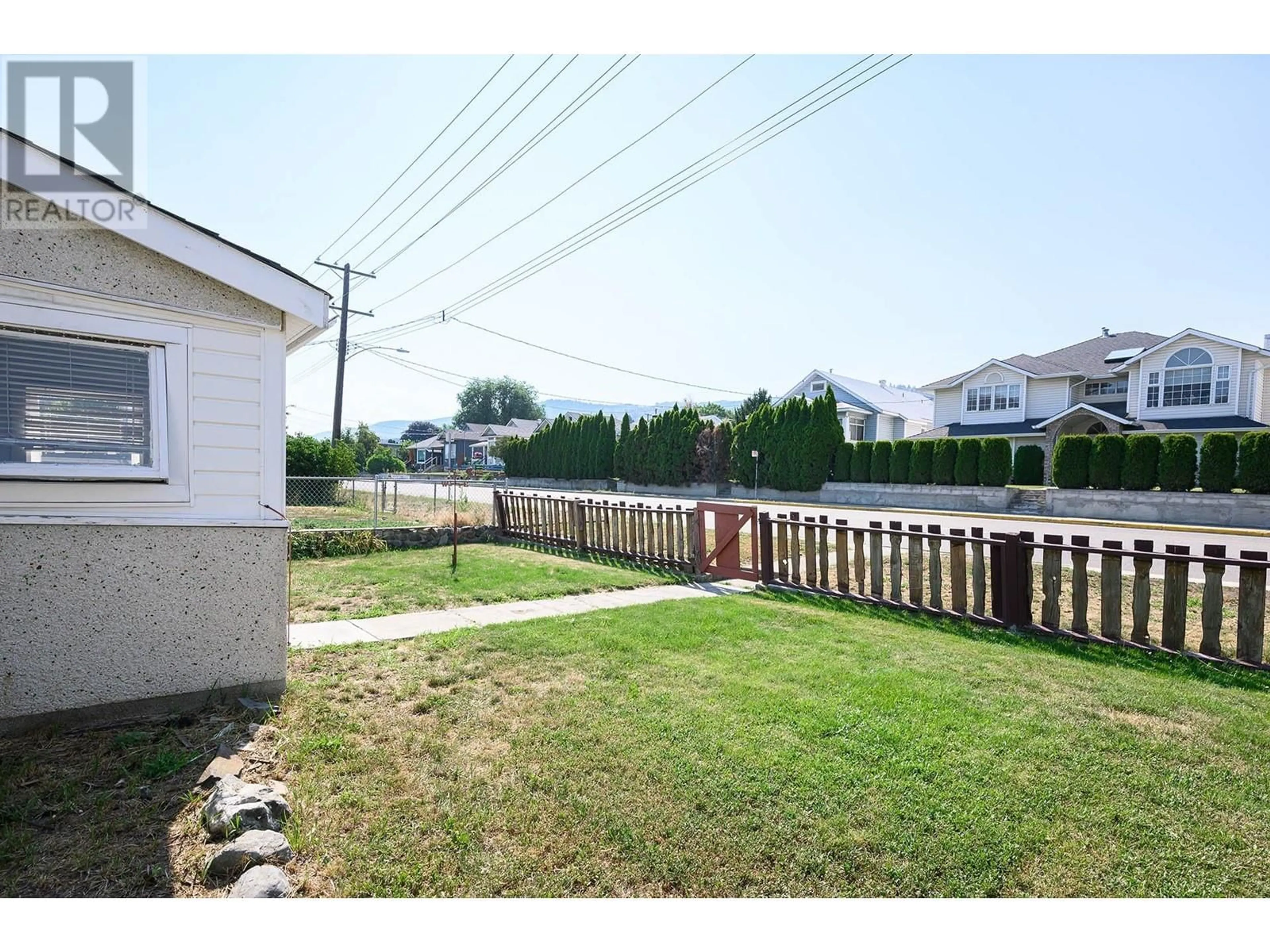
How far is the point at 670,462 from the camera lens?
32188mm

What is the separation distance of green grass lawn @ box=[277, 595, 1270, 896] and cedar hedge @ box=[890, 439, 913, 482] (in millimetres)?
19790

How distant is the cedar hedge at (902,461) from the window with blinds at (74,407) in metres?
23.5

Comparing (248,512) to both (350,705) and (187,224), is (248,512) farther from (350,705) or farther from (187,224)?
(187,224)

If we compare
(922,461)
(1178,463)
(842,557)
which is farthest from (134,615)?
(922,461)

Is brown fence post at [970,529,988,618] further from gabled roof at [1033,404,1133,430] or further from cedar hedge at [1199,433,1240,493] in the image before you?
gabled roof at [1033,404,1133,430]

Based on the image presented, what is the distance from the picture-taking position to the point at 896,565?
21.3 ft

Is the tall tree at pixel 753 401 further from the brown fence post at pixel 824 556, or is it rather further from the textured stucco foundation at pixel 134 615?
the textured stucco foundation at pixel 134 615

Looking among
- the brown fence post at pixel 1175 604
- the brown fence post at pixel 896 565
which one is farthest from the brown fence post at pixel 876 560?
→ the brown fence post at pixel 1175 604

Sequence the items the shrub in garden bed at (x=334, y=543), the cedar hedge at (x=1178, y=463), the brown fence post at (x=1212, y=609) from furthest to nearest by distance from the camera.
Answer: the cedar hedge at (x=1178, y=463) < the shrub in garden bed at (x=334, y=543) < the brown fence post at (x=1212, y=609)

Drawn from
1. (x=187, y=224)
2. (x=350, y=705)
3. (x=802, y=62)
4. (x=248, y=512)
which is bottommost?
(x=350, y=705)

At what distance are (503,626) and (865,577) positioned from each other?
4293 millimetres

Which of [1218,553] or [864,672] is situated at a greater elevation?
[1218,553]

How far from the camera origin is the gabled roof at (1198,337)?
72.4ft
